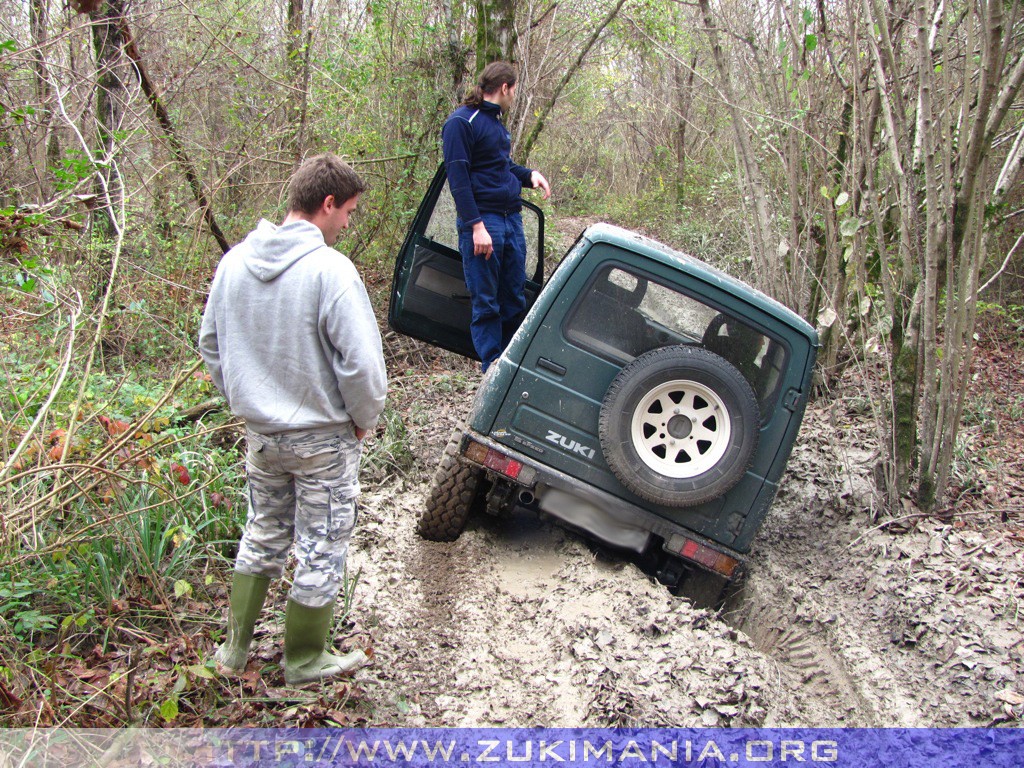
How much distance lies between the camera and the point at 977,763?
10.9 feet

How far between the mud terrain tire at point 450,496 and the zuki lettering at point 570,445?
1.55 ft

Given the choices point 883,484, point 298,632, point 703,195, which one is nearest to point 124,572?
point 298,632

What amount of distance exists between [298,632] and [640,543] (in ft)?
6.45

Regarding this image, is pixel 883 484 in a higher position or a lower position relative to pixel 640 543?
higher

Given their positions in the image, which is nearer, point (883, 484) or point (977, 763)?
point (977, 763)

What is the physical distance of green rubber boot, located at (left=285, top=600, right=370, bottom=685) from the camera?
306 centimetres

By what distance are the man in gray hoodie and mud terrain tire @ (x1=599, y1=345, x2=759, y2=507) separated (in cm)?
146

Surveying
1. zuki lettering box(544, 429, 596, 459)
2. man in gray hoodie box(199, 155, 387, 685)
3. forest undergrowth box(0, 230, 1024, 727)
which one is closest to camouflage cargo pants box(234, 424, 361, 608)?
man in gray hoodie box(199, 155, 387, 685)

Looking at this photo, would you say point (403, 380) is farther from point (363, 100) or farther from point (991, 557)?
point (991, 557)

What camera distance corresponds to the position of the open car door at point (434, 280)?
18.3 ft

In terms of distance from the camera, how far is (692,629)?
12.8 ft

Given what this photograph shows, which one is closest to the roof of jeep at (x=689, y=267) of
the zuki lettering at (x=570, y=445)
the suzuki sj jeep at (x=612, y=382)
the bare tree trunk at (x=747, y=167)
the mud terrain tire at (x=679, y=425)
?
the suzuki sj jeep at (x=612, y=382)

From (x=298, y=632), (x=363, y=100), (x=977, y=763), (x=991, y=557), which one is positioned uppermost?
(x=363, y=100)

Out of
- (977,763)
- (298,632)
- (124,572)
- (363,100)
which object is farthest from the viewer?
(363,100)
